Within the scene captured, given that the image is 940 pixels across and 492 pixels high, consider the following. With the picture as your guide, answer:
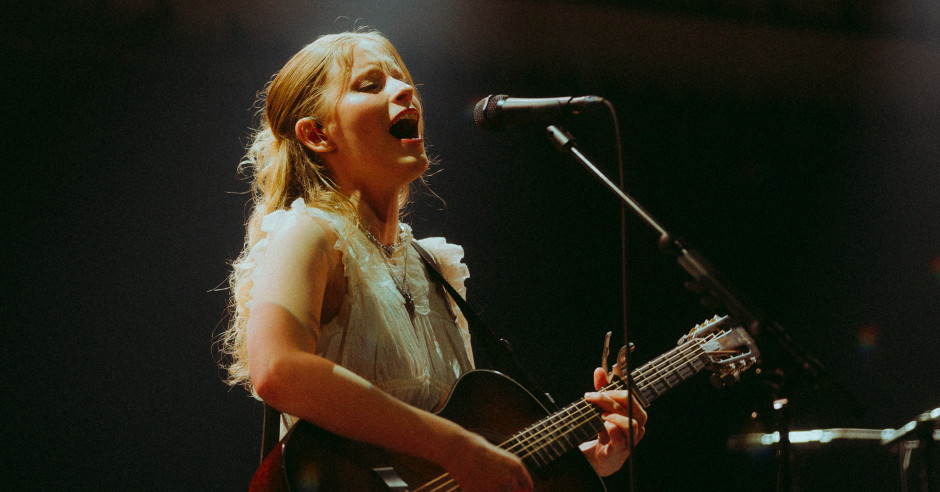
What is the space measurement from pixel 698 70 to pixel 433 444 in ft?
10.5

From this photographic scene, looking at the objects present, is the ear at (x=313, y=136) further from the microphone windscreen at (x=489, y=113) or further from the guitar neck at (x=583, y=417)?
the guitar neck at (x=583, y=417)

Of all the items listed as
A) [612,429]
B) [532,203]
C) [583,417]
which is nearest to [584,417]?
[583,417]

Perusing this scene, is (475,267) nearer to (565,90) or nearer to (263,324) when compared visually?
(565,90)

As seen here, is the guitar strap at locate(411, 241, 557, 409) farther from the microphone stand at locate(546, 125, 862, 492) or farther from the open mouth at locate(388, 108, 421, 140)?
the microphone stand at locate(546, 125, 862, 492)

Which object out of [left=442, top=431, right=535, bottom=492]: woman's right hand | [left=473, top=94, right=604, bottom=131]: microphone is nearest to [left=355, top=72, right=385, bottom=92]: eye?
[left=473, top=94, right=604, bottom=131]: microphone

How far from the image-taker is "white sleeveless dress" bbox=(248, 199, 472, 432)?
1.64 meters

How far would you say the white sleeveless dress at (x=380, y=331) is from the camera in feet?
5.37

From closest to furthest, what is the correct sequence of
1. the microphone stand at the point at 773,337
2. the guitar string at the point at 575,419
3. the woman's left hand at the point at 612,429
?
the microphone stand at the point at 773,337 → the guitar string at the point at 575,419 → the woman's left hand at the point at 612,429

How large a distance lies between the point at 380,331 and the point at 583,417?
24.0 inches

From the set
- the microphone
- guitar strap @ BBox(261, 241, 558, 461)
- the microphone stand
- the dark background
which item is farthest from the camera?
the dark background

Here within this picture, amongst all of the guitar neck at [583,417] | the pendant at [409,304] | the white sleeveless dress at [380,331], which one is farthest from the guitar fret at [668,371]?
the pendant at [409,304]

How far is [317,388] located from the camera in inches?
54.9

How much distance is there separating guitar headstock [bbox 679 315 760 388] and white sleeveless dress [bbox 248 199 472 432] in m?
0.69

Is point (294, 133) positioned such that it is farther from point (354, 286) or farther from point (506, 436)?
point (506, 436)
